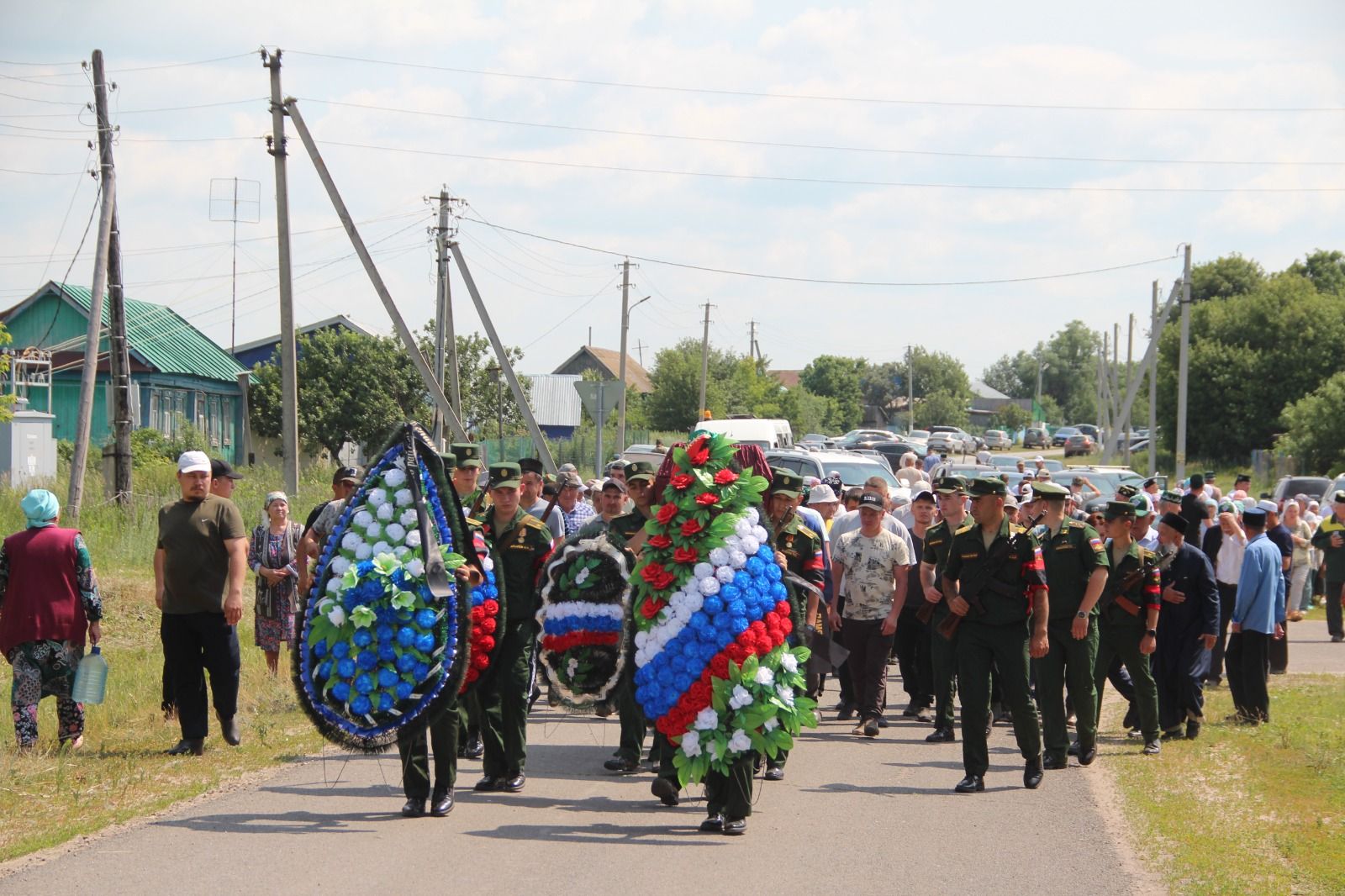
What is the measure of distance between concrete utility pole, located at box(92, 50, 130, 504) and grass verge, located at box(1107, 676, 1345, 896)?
1763cm

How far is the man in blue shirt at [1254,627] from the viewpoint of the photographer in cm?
1262

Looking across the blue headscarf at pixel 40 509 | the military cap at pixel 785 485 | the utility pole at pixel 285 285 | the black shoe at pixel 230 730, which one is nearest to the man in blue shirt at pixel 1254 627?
the military cap at pixel 785 485

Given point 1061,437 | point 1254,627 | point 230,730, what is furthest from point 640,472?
point 1061,437

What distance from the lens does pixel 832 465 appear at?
83.4ft

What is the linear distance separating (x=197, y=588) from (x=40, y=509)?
4.08ft

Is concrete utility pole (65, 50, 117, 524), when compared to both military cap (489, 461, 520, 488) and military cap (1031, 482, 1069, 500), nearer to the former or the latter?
military cap (489, 461, 520, 488)

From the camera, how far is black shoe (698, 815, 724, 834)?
315 inches

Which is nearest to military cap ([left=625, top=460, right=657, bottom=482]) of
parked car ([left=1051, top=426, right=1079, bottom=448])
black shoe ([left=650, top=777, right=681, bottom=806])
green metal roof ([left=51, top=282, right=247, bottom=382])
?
black shoe ([left=650, top=777, right=681, bottom=806])

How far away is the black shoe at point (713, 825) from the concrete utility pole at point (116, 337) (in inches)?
706

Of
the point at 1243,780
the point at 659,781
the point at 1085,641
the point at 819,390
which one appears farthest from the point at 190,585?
the point at 819,390

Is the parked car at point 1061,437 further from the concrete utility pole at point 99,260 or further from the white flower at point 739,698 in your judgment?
the white flower at point 739,698

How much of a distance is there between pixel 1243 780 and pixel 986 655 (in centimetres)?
230

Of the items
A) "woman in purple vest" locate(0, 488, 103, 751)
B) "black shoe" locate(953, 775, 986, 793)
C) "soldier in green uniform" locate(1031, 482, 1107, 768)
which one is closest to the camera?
"black shoe" locate(953, 775, 986, 793)

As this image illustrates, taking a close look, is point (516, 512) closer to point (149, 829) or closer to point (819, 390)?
point (149, 829)
